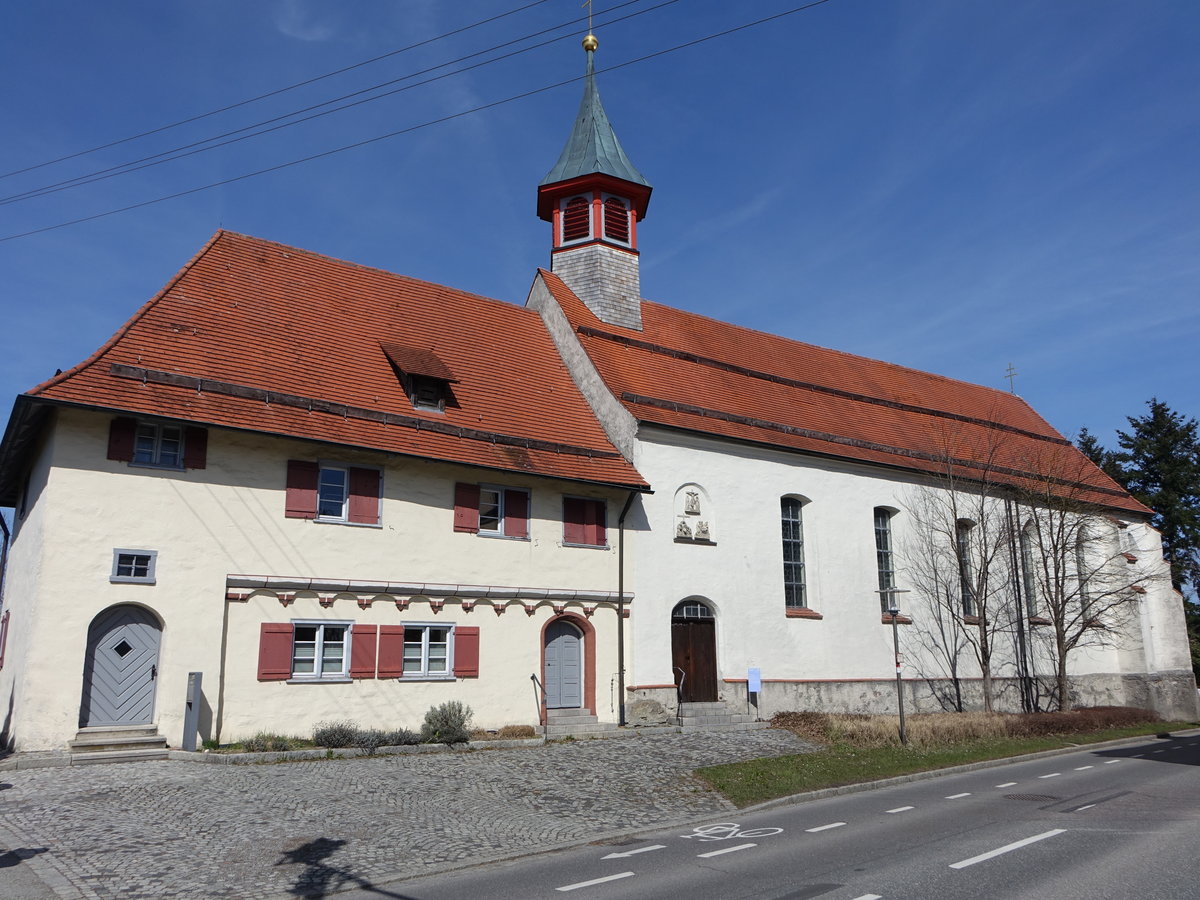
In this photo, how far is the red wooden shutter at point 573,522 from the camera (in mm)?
20172

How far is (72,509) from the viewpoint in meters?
14.9

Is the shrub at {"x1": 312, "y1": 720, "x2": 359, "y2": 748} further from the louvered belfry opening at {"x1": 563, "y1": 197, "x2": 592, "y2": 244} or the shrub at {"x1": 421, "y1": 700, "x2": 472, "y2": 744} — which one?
the louvered belfry opening at {"x1": 563, "y1": 197, "x2": 592, "y2": 244}

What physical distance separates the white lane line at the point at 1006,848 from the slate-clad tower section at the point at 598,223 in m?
18.1

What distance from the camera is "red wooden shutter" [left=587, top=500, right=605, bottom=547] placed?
67.4ft

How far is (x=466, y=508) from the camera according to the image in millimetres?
18844

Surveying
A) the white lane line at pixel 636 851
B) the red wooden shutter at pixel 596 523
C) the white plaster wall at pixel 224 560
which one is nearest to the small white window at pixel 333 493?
the white plaster wall at pixel 224 560

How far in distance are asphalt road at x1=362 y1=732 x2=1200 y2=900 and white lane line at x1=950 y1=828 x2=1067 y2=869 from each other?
2cm

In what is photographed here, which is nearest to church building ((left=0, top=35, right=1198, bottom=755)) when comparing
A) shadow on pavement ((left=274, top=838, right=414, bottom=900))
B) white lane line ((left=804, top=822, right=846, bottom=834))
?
shadow on pavement ((left=274, top=838, right=414, bottom=900))

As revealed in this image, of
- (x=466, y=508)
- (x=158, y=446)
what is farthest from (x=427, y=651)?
(x=158, y=446)

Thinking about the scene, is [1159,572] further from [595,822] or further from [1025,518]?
[595,822]

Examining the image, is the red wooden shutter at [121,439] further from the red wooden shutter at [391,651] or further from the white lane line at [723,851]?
the white lane line at [723,851]

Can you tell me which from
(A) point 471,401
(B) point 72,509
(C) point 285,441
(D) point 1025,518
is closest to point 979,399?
(D) point 1025,518

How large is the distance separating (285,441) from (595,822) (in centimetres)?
916

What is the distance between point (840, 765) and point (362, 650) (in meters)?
8.58
